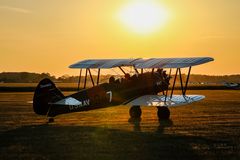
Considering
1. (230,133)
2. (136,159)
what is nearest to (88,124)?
(230,133)

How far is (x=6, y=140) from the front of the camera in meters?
14.4

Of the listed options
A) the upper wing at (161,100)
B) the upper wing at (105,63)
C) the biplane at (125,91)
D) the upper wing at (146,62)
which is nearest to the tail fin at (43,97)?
the biplane at (125,91)

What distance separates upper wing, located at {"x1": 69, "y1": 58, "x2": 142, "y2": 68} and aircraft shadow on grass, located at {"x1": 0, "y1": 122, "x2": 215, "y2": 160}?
616 centimetres

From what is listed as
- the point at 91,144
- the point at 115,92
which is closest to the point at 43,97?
the point at 115,92

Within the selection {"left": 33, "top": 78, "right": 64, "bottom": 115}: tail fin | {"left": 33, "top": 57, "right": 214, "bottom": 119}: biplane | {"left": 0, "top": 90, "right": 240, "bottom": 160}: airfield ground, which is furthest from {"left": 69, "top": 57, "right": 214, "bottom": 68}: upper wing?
{"left": 33, "top": 78, "right": 64, "bottom": 115}: tail fin

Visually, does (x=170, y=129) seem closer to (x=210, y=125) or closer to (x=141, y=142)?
(x=210, y=125)

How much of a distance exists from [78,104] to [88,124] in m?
1.05

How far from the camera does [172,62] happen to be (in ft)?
65.9

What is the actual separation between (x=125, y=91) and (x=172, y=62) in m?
2.92

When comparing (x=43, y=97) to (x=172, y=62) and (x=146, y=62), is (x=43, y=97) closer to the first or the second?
(x=146, y=62)

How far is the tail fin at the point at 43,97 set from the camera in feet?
61.1

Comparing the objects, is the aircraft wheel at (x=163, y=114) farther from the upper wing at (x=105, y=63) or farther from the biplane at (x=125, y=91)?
the upper wing at (x=105, y=63)

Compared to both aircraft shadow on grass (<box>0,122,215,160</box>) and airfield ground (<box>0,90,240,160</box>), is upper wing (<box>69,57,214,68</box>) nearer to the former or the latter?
airfield ground (<box>0,90,240,160</box>)

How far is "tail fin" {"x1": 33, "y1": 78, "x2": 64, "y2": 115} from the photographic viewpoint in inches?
733
